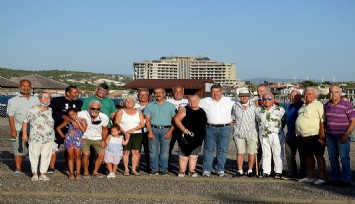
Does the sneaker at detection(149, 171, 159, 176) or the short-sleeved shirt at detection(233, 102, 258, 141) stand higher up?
the short-sleeved shirt at detection(233, 102, 258, 141)

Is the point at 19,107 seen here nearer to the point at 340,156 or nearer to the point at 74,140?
the point at 74,140

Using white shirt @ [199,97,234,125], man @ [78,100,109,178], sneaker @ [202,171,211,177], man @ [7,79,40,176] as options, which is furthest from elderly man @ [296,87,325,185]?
man @ [7,79,40,176]

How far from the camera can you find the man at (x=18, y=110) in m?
8.49

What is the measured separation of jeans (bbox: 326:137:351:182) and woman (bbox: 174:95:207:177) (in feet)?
7.19

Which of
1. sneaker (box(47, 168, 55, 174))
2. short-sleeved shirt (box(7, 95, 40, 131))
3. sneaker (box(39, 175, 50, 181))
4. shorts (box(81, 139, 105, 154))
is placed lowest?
sneaker (box(47, 168, 55, 174))

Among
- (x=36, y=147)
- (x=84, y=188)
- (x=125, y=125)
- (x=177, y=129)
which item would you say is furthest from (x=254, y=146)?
(x=36, y=147)

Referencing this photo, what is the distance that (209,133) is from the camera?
8727 mm

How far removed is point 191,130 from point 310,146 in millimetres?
2065

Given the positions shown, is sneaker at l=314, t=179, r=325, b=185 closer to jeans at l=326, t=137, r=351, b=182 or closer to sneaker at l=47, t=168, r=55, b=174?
jeans at l=326, t=137, r=351, b=182

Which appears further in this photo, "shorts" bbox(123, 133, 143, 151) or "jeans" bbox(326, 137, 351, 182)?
"shorts" bbox(123, 133, 143, 151)

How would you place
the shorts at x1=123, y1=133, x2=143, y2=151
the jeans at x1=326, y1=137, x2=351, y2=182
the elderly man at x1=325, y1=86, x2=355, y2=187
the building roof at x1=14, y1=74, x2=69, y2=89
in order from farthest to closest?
the building roof at x1=14, y1=74, x2=69, y2=89 → the shorts at x1=123, y1=133, x2=143, y2=151 → the jeans at x1=326, y1=137, x2=351, y2=182 → the elderly man at x1=325, y1=86, x2=355, y2=187

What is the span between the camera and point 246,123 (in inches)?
339

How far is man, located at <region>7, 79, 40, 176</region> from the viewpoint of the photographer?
27.9 feet

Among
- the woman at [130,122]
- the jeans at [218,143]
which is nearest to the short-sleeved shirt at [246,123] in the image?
the jeans at [218,143]
